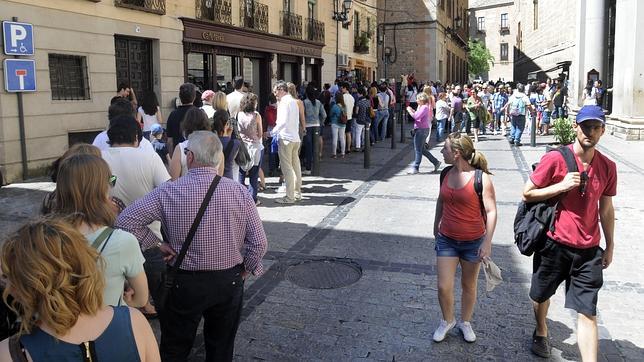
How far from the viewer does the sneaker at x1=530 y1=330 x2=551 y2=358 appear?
388cm

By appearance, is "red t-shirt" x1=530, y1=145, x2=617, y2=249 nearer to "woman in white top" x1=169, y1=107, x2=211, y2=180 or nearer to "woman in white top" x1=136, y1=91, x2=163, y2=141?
"woman in white top" x1=169, y1=107, x2=211, y2=180

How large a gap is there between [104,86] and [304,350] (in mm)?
9940

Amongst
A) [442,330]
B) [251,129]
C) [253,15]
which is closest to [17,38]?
[251,129]

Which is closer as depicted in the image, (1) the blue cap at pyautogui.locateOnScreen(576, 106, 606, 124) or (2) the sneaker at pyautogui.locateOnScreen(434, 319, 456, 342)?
(1) the blue cap at pyautogui.locateOnScreen(576, 106, 606, 124)

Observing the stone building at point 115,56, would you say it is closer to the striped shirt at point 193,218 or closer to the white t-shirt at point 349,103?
the white t-shirt at point 349,103

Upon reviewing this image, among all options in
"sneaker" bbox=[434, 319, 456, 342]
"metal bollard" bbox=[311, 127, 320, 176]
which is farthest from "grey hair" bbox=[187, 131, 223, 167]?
"metal bollard" bbox=[311, 127, 320, 176]

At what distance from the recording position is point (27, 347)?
1.74 m

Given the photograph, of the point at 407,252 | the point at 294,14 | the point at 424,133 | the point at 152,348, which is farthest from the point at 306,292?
the point at 294,14

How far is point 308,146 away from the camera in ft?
37.6

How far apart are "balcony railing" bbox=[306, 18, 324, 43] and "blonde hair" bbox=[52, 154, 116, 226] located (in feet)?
70.6

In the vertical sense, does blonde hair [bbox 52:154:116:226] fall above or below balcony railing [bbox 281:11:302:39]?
below

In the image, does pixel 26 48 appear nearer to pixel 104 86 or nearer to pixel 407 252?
pixel 104 86

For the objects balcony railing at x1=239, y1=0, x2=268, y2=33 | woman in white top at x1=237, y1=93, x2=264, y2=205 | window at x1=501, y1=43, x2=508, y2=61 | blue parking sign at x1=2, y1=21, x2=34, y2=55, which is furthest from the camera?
window at x1=501, y1=43, x2=508, y2=61

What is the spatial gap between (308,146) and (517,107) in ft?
23.2
